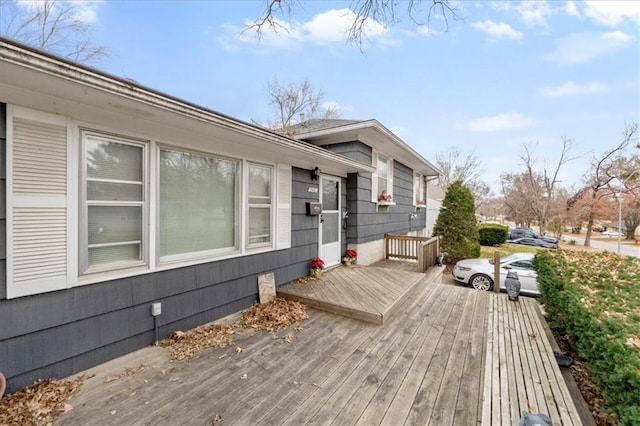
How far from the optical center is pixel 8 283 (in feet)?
7.02

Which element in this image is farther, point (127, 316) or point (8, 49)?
point (127, 316)

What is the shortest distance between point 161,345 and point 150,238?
4.07ft

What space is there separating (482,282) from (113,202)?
27.9 feet

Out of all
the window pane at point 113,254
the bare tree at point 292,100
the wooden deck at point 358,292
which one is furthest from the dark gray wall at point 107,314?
the bare tree at point 292,100

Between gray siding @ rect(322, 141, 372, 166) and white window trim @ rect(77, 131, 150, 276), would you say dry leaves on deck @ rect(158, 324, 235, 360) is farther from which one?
gray siding @ rect(322, 141, 372, 166)

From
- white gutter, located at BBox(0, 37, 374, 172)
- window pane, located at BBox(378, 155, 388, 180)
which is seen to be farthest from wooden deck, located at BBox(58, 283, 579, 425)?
window pane, located at BBox(378, 155, 388, 180)

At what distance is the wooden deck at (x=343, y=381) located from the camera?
206cm

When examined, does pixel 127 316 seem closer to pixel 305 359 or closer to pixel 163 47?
pixel 305 359

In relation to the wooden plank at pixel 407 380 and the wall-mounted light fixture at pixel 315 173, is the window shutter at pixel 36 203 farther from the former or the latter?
the wall-mounted light fixture at pixel 315 173

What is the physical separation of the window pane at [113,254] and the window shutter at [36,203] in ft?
0.82

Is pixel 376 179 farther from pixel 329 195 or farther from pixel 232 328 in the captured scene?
pixel 232 328

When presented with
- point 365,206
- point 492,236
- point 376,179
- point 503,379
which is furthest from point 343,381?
point 492,236

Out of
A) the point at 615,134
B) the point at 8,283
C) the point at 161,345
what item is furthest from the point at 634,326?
the point at 615,134

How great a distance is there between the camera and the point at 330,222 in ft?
21.1
